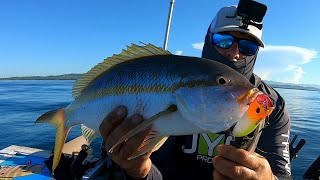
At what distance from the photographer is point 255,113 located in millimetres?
1713

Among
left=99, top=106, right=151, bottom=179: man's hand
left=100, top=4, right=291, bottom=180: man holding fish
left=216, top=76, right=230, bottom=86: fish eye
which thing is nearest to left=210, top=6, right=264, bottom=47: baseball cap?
left=100, top=4, right=291, bottom=180: man holding fish

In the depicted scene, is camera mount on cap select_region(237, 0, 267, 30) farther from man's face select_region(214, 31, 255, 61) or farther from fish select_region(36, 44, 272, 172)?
fish select_region(36, 44, 272, 172)

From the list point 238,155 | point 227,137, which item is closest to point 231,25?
point 227,137

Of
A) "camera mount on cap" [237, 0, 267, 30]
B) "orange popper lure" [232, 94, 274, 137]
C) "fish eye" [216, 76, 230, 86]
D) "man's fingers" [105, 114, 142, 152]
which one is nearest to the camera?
"orange popper lure" [232, 94, 274, 137]

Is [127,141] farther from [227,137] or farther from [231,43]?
[231,43]

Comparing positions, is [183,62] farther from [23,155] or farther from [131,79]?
[23,155]

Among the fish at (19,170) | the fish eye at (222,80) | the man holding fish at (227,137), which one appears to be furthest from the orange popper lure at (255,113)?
the fish at (19,170)

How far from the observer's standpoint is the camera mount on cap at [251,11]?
3.92 meters

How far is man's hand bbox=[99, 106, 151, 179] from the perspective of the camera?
225cm

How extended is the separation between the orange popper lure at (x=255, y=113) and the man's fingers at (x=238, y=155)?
0.23 meters

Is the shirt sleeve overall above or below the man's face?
below

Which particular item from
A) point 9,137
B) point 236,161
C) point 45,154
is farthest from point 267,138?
point 9,137

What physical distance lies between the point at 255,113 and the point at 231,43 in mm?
2256

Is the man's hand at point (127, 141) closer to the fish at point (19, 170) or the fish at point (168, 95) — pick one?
the fish at point (168, 95)
